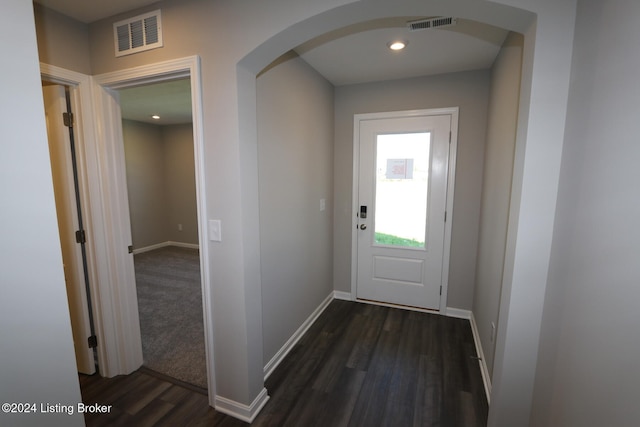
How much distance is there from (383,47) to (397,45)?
11 cm

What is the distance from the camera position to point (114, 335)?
2.15 m

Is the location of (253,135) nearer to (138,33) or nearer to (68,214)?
(138,33)

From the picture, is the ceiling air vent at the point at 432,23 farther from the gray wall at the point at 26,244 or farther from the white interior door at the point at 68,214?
the white interior door at the point at 68,214

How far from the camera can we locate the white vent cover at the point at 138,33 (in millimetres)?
1697

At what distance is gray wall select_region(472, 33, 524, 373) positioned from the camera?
181cm

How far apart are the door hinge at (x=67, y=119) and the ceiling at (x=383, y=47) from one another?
0.61 m

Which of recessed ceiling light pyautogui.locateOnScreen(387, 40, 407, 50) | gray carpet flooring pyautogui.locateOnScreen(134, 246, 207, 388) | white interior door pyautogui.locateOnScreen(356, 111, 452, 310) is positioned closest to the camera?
recessed ceiling light pyautogui.locateOnScreen(387, 40, 407, 50)

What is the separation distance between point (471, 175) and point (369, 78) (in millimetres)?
1445

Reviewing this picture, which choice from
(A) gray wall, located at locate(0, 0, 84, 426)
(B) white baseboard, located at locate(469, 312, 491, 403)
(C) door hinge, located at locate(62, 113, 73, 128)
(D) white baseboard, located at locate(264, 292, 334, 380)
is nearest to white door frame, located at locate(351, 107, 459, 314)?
(B) white baseboard, located at locate(469, 312, 491, 403)

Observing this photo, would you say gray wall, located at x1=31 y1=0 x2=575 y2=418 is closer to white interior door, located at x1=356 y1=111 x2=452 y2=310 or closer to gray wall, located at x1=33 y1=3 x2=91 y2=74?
gray wall, located at x1=33 y1=3 x2=91 y2=74

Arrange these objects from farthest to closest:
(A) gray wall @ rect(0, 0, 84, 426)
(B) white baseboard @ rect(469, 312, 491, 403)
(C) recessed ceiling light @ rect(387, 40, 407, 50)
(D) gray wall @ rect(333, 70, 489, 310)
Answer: (D) gray wall @ rect(333, 70, 489, 310)
(C) recessed ceiling light @ rect(387, 40, 407, 50)
(B) white baseboard @ rect(469, 312, 491, 403)
(A) gray wall @ rect(0, 0, 84, 426)

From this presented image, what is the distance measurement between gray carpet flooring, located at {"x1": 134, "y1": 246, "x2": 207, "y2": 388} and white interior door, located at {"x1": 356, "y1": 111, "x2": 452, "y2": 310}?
1.93m

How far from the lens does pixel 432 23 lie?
1.82m

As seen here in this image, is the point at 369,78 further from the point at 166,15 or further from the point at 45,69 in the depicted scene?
the point at 45,69
